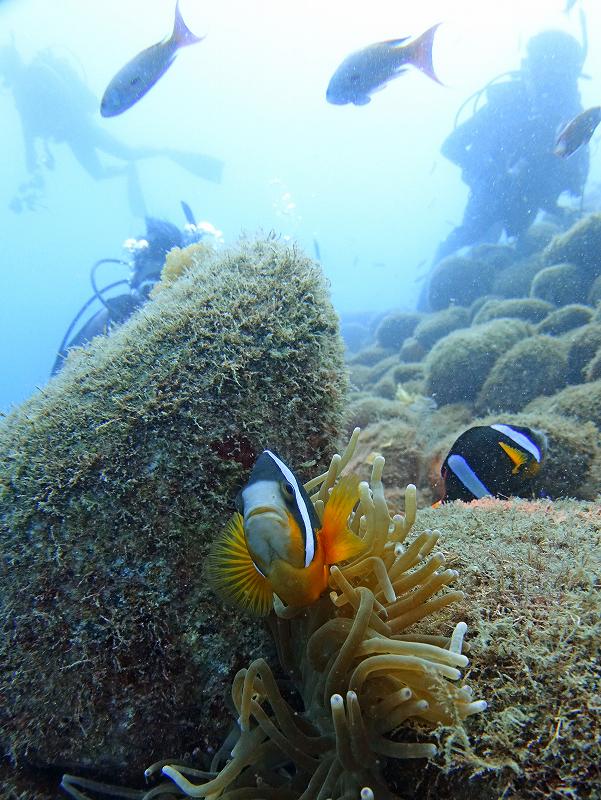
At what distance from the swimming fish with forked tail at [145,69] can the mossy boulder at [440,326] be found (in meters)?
9.53

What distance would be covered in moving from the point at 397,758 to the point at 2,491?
1.83 meters

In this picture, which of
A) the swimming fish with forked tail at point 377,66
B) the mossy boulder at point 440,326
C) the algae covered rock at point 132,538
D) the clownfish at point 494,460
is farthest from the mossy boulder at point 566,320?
the algae covered rock at point 132,538

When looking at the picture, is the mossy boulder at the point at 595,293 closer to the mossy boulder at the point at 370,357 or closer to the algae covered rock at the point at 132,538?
the mossy boulder at the point at 370,357


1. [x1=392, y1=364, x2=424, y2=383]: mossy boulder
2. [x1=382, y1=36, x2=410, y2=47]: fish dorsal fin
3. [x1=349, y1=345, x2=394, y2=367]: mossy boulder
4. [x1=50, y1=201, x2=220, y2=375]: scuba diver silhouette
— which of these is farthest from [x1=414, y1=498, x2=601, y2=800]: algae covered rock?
[x1=349, y1=345, x2=394, y2=367]: mossy boulder

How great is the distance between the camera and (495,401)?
21.4ft

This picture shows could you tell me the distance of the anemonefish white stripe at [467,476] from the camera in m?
3.03

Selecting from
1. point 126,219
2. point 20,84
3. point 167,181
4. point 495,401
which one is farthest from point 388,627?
point 126,219

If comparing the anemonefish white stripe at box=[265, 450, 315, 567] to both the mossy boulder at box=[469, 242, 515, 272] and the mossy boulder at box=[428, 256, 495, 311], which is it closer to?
the mossy boulder at box=[428, 256, 495, 311]

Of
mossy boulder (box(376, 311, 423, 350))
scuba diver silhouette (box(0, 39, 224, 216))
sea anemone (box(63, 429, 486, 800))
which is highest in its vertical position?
scuba diver silhouette (box(0, 39, 224, 216))

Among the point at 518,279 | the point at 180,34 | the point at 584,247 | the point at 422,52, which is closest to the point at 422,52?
the point at 422,52

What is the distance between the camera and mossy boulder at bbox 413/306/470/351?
12766 millimetres

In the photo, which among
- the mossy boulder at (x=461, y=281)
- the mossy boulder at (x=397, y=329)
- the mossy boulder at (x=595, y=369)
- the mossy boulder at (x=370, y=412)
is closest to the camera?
the mossy boulder at (x=595, y=369)

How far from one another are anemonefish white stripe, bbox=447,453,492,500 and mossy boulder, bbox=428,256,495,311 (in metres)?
14.4

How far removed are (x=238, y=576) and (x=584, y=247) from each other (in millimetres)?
11286
